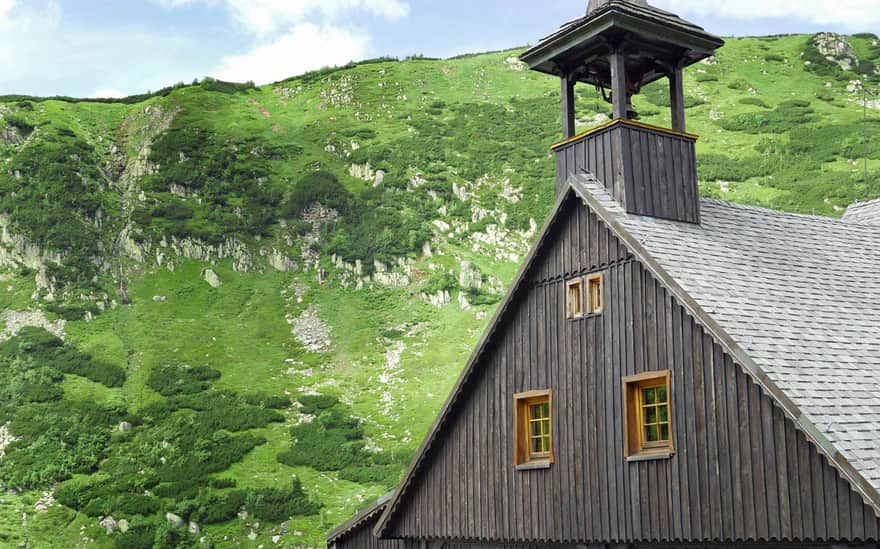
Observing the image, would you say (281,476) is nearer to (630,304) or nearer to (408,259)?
(408,259)

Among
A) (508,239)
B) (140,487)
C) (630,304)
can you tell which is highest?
(508,239)

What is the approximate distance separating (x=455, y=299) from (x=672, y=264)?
4423cm

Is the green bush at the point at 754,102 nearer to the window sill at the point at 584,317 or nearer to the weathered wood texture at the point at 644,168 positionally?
the weathered wood texture at the point at 644,168

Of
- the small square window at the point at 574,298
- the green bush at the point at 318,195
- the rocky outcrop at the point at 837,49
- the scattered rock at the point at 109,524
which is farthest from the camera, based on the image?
the rocky outcrop at the point at 837,49

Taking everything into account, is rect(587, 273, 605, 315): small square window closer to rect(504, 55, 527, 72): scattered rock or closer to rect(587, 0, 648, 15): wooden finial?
rect(587, 0, 648, 15): wooden finial

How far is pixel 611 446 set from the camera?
16.1 m

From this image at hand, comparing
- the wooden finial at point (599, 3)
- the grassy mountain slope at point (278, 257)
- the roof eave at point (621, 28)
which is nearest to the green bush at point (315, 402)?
the grassy mountain slope at point (278, 257)

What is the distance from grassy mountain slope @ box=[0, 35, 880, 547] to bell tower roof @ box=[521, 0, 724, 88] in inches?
971

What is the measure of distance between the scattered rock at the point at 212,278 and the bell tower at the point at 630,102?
45.8m

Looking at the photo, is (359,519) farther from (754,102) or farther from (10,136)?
(754,102)

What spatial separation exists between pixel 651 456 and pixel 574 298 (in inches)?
126

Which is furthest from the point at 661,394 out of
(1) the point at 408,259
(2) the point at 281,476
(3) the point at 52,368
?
(1) the point at 408,259

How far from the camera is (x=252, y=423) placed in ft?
159

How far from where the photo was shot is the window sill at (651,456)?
1486 cm
